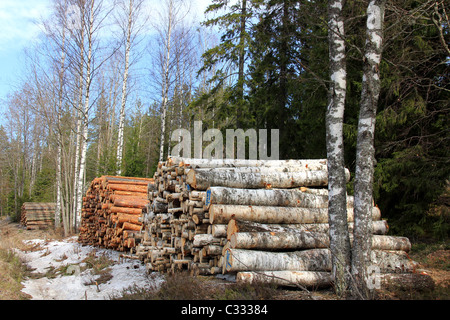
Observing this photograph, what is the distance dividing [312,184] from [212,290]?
4111 mm

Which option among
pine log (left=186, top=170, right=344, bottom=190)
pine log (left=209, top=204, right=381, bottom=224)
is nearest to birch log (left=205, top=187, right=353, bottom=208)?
pine log (left=209, top=204, right=381, bottom=224)

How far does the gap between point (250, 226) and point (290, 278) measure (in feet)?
3.67

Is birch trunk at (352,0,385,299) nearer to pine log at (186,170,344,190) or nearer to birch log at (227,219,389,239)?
birch log at (227,219,389,239)

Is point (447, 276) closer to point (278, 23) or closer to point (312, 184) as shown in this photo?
point (312, 184)

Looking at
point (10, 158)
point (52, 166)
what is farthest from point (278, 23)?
point (10, 158)

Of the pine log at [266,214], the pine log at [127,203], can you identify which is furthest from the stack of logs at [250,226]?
the pine log at [127,203]

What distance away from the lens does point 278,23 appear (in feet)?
55.8

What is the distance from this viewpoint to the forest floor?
4.96 meters

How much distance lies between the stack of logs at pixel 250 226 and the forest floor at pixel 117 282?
1.13 ft

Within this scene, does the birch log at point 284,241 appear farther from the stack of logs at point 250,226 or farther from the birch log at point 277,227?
the birch log at point 277,227

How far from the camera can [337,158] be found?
5148 millimetres

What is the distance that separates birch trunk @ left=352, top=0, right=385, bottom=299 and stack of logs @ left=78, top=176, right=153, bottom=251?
646 cm

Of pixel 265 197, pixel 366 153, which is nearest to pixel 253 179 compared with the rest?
pixel 265 197

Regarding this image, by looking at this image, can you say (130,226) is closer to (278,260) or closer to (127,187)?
(127,187)
